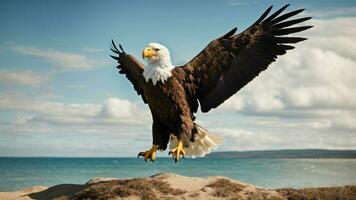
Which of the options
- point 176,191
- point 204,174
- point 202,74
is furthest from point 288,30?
point 204,174

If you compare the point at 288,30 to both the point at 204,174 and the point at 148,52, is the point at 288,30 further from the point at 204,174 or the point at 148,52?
the point at 204,174

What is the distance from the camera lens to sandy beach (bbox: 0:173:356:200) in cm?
1108

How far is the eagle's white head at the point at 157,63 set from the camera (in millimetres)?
8337

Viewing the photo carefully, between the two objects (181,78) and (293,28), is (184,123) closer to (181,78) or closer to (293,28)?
(181,78)

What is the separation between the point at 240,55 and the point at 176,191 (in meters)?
3.60

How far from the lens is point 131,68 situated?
32.2 feet

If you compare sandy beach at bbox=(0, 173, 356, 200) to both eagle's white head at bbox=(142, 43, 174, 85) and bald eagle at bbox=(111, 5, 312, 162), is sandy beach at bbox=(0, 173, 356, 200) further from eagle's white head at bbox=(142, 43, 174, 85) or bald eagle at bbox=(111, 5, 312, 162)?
eagle's white head at bbox=(142, 43, 174, 85)

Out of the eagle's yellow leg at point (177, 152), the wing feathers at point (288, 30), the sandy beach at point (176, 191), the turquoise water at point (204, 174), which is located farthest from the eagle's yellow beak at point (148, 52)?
the turquoise water at point (204, 174)

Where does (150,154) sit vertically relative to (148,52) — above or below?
below

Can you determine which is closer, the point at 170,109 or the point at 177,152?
the point at 177,152

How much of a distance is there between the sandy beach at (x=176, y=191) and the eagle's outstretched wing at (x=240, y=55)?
2.82m

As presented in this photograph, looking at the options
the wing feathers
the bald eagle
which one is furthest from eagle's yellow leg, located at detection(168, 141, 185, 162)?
the wing feathers

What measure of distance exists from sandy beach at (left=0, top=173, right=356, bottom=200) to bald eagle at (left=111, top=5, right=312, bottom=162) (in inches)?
82.6

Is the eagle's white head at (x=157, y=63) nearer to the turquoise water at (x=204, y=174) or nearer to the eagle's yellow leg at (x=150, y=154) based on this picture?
the eagle's yellow leg at (x=150, y=154)
